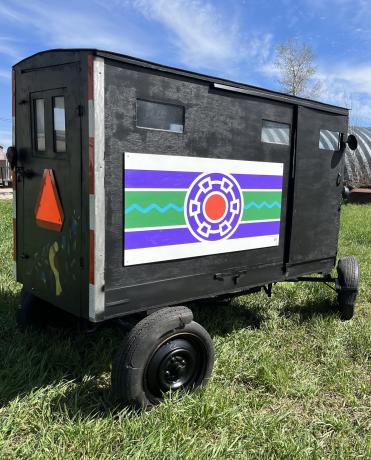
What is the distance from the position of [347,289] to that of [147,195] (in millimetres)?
2739

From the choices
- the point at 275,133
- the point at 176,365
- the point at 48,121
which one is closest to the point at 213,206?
the point at 275,133

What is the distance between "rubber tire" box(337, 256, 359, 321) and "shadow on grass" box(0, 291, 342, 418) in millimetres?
415

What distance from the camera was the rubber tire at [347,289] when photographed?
15.9 feet

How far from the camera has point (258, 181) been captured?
3885 mm

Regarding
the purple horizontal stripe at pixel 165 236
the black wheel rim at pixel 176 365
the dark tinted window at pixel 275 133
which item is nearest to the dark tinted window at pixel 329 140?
the dark tinted window at pixel 275 133

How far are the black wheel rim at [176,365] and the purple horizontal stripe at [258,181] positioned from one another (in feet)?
4.33

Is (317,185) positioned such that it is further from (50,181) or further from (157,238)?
(50,181)

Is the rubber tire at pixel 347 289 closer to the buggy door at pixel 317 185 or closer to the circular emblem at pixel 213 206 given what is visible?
Answer: the buggy door at pixel 317 185

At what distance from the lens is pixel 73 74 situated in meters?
2.94

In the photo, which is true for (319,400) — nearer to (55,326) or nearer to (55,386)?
(55,386)

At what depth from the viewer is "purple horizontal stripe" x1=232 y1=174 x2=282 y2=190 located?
375 cm

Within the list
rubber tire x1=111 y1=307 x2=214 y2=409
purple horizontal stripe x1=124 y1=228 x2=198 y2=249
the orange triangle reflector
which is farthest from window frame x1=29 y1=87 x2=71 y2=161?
rubber tire x1=111 y1=307 x2=214 y2=409

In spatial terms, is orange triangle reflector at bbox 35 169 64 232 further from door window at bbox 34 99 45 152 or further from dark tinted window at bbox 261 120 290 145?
dark tinted window at bbox 261 120 290 145

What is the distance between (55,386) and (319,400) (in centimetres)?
197
